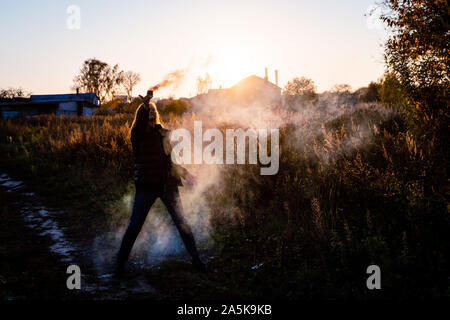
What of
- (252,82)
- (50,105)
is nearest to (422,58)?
(50,105)

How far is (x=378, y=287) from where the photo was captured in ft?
11.3

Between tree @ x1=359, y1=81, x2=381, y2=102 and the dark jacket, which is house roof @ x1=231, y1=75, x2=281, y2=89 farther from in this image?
the dark jacket

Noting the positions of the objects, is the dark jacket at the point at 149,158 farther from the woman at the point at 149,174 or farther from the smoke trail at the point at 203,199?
the smoke trail at the point at 203,199

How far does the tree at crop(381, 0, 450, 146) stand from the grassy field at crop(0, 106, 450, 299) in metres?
0.84

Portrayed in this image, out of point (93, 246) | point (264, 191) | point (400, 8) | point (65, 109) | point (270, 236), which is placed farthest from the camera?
point (65, 109)

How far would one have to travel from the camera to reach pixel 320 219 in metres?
4.64

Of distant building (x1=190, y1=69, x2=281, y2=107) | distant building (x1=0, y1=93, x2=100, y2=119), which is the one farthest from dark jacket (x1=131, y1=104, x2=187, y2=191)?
distant building (x1=190, y1=69, x2=281, y2=107)

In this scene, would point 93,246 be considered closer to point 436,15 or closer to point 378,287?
point 378,287

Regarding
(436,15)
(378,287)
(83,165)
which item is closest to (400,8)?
A: (436,15)

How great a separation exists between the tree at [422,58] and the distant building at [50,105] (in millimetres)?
39286

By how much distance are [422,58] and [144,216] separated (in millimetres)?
7990

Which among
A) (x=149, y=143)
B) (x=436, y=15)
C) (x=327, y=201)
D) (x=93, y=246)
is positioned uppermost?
(x=436, y=15)

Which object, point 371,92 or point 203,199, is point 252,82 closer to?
point 371,92
